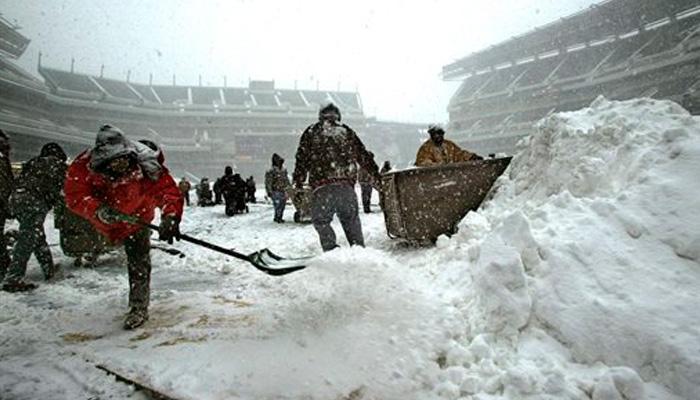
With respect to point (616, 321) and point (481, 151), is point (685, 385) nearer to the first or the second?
point (616, 321)

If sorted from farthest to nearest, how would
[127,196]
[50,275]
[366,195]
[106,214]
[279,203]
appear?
[366,195] < [279,203] < [50,275] < [127,196] < [106,214]

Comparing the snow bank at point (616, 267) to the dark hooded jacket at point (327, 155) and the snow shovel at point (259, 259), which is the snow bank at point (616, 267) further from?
the dark hooded jacket at point (327, 155)

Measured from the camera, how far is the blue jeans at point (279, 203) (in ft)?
30.7

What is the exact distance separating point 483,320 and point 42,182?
14.7 feet

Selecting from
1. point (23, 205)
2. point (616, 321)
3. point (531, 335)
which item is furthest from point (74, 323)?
point (616, 321)

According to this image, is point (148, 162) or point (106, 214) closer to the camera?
point (106, 214)

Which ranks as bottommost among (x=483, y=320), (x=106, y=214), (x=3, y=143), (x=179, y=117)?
(x=483, y=320)

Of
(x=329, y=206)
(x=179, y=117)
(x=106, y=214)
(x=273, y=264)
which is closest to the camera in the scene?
(x=106, y=214)

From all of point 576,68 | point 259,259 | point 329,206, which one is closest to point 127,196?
point 259,259

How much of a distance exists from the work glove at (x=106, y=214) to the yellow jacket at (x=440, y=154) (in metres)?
3.42

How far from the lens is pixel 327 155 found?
145 inches

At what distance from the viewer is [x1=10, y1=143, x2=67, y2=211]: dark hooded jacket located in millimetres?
4195

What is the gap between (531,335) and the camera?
1955 millimetres

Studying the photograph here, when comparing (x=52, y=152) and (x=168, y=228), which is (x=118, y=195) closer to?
(x=168, y=228)
